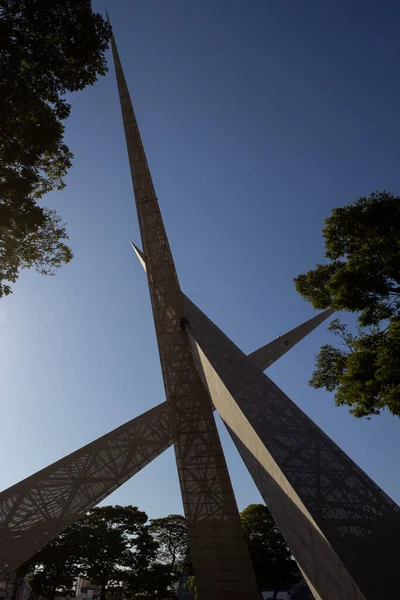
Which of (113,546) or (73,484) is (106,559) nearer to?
(113,546)

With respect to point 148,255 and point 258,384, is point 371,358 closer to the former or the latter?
point 258,384

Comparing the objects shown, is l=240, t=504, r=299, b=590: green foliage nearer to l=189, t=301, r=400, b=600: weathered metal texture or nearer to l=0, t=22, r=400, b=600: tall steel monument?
l=0, t=22, r=400, b=600: tall steel monument

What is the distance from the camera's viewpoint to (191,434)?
1491cm

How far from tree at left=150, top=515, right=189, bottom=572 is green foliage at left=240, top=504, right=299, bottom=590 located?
24.5 ft

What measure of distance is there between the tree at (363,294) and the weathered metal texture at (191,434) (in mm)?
4539

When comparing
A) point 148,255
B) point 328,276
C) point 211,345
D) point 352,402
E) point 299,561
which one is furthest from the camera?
point 148,255

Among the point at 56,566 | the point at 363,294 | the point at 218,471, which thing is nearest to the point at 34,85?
the point at 363,294

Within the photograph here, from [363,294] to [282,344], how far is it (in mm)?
7632

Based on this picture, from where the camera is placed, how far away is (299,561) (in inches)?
262

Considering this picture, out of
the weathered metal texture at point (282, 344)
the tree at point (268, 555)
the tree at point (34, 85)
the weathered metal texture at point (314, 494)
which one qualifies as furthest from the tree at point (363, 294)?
the tree at point (268, 555)

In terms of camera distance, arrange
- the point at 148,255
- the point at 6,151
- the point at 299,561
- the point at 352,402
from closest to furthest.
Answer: the point at 299,561
the point at 6,151
the point at 352,402
the point at 148,255

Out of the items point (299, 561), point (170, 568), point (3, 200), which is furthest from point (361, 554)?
point (170, 568)

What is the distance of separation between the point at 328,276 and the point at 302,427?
545 centimetres

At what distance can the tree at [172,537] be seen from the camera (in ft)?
113
